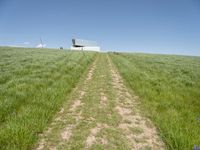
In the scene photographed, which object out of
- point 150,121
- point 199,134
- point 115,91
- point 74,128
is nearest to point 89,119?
point 74,128

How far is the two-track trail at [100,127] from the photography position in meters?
3.81

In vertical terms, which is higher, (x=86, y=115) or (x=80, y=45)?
(x=80, y=45)

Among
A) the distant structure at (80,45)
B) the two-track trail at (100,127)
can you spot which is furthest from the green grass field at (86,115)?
the distant structure at (80,45)

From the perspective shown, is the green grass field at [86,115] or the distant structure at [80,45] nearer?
the green grass field at [86,115]

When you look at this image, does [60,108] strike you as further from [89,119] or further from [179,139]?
[179,139]

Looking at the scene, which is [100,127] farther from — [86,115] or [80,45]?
[80,45]

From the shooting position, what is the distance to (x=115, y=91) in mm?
8492

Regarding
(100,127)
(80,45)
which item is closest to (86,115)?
(100,127)

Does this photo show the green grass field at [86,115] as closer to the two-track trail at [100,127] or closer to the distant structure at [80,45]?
the two-track trail at [100,127]

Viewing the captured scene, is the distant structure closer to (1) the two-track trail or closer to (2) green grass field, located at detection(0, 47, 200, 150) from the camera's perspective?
(2) green grass field, located at detection(0, 47, 200, 150)

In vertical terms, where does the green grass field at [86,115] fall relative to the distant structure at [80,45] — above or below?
below

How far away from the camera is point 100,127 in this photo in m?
4.61

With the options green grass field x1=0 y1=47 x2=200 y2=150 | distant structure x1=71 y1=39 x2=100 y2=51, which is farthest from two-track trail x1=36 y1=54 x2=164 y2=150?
distant structure x1=71 y1=39 x2=100 y2=51

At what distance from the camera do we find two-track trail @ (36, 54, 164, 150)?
3811 mm
